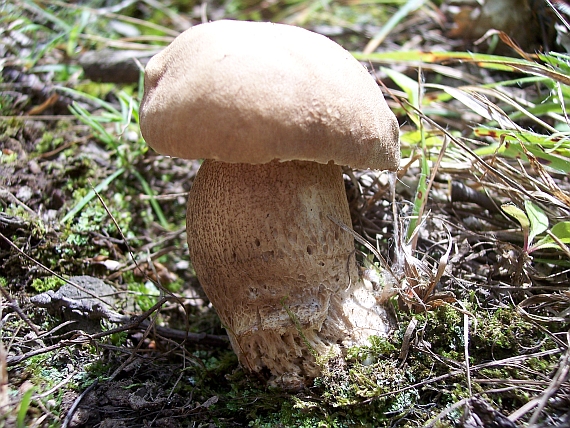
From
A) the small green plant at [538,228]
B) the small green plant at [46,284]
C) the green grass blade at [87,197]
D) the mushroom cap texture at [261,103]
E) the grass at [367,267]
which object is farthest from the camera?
the green grass blade at [87,197]

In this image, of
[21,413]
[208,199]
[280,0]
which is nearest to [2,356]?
[21,413]

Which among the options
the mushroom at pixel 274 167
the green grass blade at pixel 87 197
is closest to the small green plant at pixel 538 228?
the mushroom at pixel 274 167

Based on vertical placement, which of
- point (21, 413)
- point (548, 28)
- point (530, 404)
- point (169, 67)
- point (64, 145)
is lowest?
point (530, 404)

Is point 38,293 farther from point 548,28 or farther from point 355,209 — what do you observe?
point 548,28

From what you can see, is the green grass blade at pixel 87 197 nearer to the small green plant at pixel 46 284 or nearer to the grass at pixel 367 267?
the grass at pixel 367 267

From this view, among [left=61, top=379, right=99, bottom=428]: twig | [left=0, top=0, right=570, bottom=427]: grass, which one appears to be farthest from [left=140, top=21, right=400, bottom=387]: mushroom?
[left=61, top=379, right=99, bottom=428]: twig

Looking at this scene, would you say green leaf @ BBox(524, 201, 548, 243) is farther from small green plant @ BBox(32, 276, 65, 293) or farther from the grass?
small green plant @ BBox(32, 276, 65, 293)

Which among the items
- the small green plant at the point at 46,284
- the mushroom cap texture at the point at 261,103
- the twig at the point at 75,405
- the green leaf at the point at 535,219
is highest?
the mushroom cap texture at the point at 261,103

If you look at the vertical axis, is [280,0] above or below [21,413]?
above

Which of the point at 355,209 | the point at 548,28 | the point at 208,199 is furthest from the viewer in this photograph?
the point at 548,28
